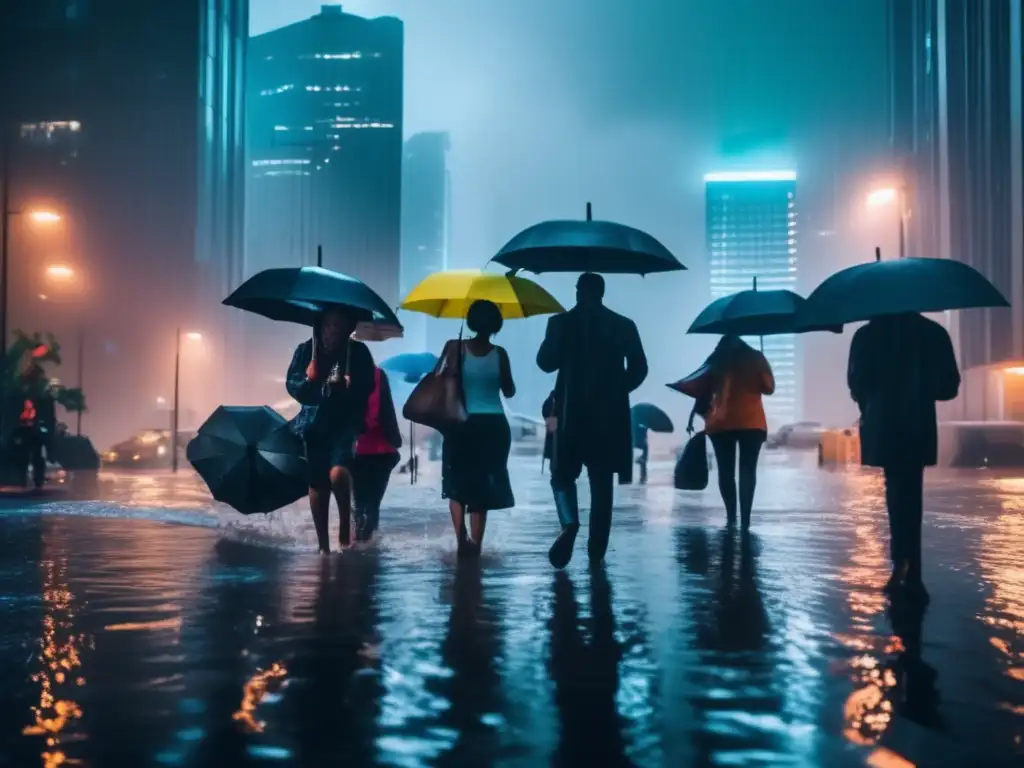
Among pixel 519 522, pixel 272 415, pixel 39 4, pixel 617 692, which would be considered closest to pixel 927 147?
pixel 519 522

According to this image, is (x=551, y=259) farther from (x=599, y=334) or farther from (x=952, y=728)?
(x=952, y=728)

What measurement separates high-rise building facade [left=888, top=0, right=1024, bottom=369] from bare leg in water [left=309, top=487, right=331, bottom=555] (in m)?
32.6

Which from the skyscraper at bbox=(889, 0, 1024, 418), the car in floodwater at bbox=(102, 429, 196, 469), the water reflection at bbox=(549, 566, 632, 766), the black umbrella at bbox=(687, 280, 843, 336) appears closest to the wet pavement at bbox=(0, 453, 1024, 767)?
the water reflection at bbox=(549, 566, 632, 766)

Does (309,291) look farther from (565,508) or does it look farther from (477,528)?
(565,508)

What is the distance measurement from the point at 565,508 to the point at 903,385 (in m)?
2.23

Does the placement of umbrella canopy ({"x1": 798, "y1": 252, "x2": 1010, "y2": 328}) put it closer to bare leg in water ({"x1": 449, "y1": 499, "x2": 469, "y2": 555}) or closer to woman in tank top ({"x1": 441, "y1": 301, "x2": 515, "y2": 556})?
woman in tank top ({"x1": 441, "y1": 301, "x2": 515, "y2": 556})

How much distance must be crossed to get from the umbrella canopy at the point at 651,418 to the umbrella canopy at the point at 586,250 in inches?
521

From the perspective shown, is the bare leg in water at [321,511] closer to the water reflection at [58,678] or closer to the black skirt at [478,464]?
the black skirt at [478,464]

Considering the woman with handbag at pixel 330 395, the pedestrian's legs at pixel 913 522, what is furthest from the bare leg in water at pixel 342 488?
the pedestrian's legs at pixel 913 522

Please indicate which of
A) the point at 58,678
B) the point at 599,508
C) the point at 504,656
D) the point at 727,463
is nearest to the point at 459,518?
the point at 599,508

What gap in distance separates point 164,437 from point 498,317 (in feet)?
119

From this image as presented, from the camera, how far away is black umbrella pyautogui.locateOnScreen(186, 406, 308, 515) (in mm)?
9367

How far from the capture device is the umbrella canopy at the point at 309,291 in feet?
27.4

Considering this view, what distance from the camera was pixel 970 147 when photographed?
1810 inches
